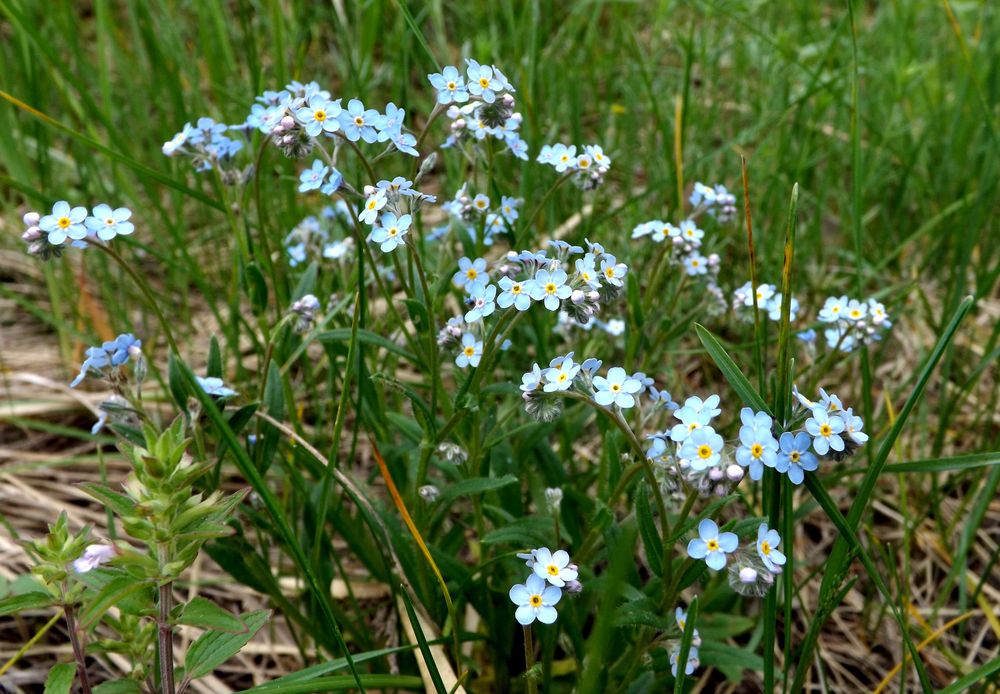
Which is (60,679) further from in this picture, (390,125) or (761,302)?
(761,302)

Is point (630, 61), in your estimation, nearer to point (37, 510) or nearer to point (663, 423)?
point (663, 423)

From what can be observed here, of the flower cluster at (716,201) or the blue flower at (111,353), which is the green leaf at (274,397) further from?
the flower cluster at (716,201)

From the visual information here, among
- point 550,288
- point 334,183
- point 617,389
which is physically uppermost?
point 334,183

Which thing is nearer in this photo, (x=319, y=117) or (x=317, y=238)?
(x=319, y=117)

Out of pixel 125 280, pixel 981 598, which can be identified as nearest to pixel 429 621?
pixel 981 598

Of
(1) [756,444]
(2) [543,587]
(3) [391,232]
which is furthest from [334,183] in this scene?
(1) [756,444]

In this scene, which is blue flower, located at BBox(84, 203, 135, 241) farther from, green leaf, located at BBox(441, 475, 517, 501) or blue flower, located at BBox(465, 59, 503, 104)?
green leaf, located at BBox(441, 475, 517, 501)

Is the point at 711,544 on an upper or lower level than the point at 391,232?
lower
